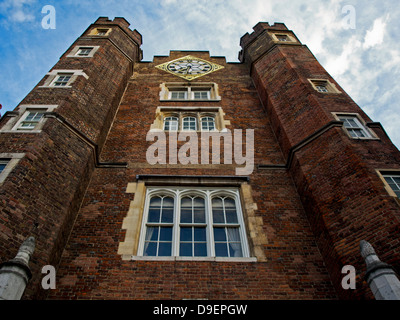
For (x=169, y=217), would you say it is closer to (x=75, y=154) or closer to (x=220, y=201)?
(x=220, y=201)

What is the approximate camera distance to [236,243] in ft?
28.6

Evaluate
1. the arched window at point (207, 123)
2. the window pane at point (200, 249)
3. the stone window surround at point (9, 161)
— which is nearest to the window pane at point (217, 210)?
the window pane at point (200, 249)

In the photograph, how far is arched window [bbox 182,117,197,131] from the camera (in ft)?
45.8

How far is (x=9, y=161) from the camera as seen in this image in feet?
27.8

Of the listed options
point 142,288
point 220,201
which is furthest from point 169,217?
A: point 142,288

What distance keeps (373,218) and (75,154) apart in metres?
8.30

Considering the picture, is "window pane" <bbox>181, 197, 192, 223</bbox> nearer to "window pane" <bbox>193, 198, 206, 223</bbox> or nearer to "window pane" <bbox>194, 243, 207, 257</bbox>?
"window pane" <bbox>193, 198, 206, 223</bbox>

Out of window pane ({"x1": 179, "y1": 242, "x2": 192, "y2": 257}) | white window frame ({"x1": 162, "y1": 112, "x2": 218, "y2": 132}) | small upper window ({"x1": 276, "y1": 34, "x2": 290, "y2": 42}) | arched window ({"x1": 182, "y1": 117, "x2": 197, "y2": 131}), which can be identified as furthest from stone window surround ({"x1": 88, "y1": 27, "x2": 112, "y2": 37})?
window pane ({"x1": 179, "y1": 242, "x2": 192, "y2": 257})

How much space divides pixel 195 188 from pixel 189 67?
11.5m

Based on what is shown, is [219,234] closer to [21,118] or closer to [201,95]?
[21,118]

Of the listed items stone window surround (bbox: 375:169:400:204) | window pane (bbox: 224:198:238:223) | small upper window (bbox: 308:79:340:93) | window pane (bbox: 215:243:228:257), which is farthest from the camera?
small upper window (bbox: 308:79:340:93)

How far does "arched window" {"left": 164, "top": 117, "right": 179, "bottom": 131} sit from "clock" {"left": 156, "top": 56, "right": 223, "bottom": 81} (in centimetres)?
421

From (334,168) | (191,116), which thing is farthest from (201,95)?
(334,168)
